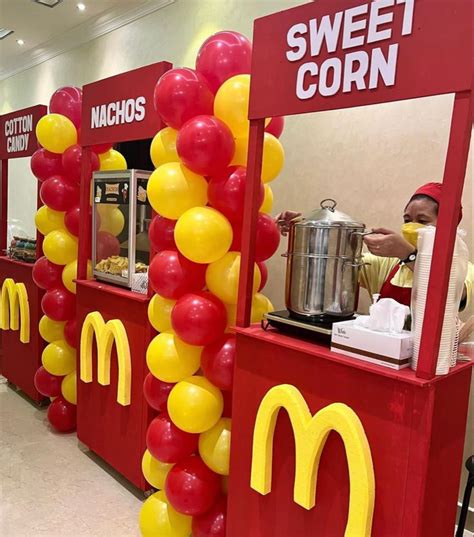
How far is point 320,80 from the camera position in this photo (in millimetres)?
1555

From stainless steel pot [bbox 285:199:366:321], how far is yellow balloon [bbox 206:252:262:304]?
30cm

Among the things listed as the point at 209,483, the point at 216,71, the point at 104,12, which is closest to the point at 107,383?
the point at 209,483

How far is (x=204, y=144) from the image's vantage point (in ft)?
6.21

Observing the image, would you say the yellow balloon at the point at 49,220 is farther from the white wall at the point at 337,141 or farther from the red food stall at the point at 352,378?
the red food stall at the point at 352,378

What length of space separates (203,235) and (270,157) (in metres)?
0.48

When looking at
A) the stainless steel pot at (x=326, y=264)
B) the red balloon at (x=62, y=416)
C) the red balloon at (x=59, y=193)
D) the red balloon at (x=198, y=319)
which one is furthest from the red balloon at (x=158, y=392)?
the red balloon at (x=59, y=193)

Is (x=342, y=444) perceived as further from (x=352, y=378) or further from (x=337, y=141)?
(x=337, y=141)

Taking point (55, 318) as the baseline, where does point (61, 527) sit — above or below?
below

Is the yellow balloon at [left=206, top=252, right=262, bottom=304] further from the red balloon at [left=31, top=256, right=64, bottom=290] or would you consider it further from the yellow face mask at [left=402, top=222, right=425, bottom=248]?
the red balloon at [left=31, top=256, right=64, bottom=290]

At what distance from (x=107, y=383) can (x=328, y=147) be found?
188cm

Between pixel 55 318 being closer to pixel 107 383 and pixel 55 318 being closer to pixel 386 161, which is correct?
pixel 107 383

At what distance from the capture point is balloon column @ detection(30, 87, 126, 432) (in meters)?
3.24

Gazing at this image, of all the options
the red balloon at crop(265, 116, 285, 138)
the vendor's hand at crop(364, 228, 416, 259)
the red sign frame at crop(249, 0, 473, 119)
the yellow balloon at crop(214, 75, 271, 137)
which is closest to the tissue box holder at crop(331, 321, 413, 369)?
the vendor's hand at crop(364, 228, 416, 259)

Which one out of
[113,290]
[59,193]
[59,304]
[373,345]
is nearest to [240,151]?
[373,345]
